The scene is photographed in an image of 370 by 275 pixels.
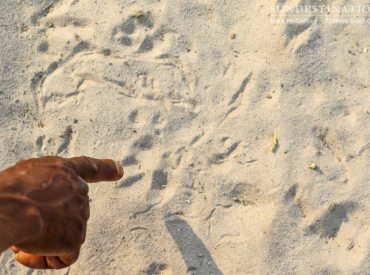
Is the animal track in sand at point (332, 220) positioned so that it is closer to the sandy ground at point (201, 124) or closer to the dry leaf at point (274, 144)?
the sandy ground at point (201, 124)

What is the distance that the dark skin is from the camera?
1450 millimetres

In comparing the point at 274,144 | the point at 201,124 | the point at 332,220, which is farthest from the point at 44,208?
the point at 332,220

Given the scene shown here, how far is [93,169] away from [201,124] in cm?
83

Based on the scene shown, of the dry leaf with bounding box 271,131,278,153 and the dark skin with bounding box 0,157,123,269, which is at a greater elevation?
the dark skin with bounding box 0,157,123,269

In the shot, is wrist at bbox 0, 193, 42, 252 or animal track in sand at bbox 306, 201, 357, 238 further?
animal track in sand at bbox 306, 201, 357, 238

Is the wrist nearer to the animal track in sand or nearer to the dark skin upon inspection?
the dark skin

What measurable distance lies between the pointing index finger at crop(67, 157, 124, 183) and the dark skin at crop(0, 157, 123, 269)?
0.06 ft

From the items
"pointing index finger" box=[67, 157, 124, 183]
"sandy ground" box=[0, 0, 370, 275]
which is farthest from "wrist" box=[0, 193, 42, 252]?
"sandy ground" box=[0, 0, 370, 275]

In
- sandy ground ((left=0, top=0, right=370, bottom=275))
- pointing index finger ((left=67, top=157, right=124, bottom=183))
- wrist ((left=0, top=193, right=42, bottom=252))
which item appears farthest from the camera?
sandy ground ((left=0, top=0, right=370, bottom=275))

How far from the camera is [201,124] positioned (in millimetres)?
2639

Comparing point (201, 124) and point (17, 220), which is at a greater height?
point (17, 220)

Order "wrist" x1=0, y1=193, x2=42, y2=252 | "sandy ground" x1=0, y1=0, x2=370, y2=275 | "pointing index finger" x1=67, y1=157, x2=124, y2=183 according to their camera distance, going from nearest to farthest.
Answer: "wrist" x1=0, y1=193, x2=42, y2=252
"pointing index finger" x1=67, y1=157, x2=124, y2=183
"sandy ground" x1=0, y1=0, x2=370, y2=275

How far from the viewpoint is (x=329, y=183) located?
257cm

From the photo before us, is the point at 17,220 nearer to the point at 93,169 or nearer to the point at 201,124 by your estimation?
the point at 93,169
